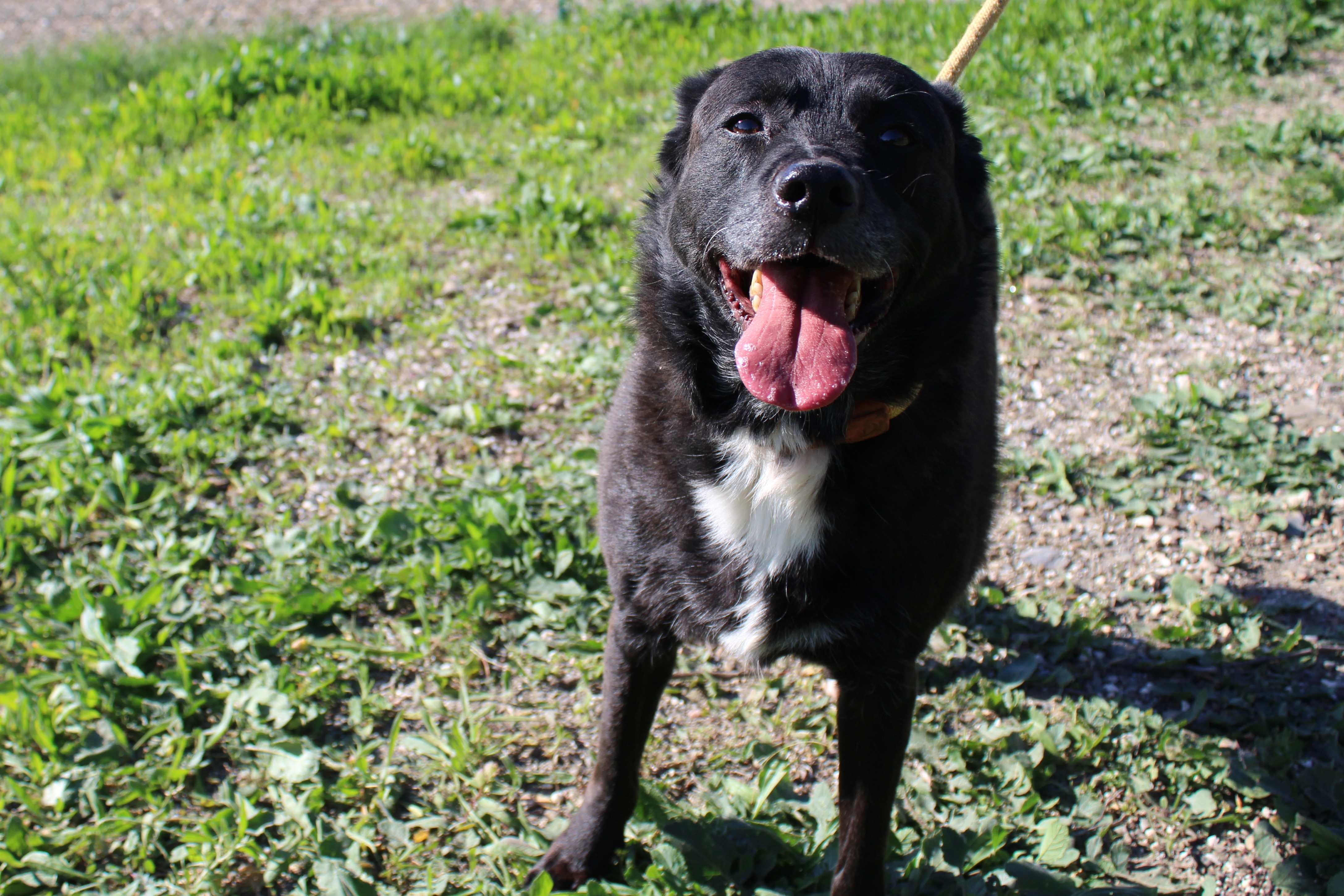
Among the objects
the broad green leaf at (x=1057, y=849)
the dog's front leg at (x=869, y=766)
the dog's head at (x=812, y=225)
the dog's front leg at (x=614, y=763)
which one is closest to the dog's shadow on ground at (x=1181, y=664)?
the broad green leaf at (x=1057, y=849)

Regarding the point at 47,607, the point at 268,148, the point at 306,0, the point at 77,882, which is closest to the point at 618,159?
the point at 268,148

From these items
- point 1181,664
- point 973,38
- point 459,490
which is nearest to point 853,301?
point 973,38

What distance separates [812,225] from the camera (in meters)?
1.92

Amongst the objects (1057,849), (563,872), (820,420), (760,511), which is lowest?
(563,872)

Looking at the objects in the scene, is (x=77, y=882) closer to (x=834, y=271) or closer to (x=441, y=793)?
(x=441, y=793)

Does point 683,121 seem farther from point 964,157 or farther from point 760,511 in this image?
point 760,511

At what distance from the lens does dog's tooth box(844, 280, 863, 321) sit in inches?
80.7

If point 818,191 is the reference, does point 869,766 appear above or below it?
below

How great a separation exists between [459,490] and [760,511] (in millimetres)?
1630

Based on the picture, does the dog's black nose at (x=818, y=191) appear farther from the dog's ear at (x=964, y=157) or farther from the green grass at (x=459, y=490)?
the green grass at (x=459, y=490)

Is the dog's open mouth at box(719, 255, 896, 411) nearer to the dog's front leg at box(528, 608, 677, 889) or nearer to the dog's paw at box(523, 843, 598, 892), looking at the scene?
the dog's front leg at box(528, 608, 677, 889)

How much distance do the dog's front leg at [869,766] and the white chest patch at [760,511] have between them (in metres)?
0.24

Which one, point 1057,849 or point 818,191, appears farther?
point 1057,849

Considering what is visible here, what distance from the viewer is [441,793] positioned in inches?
102
